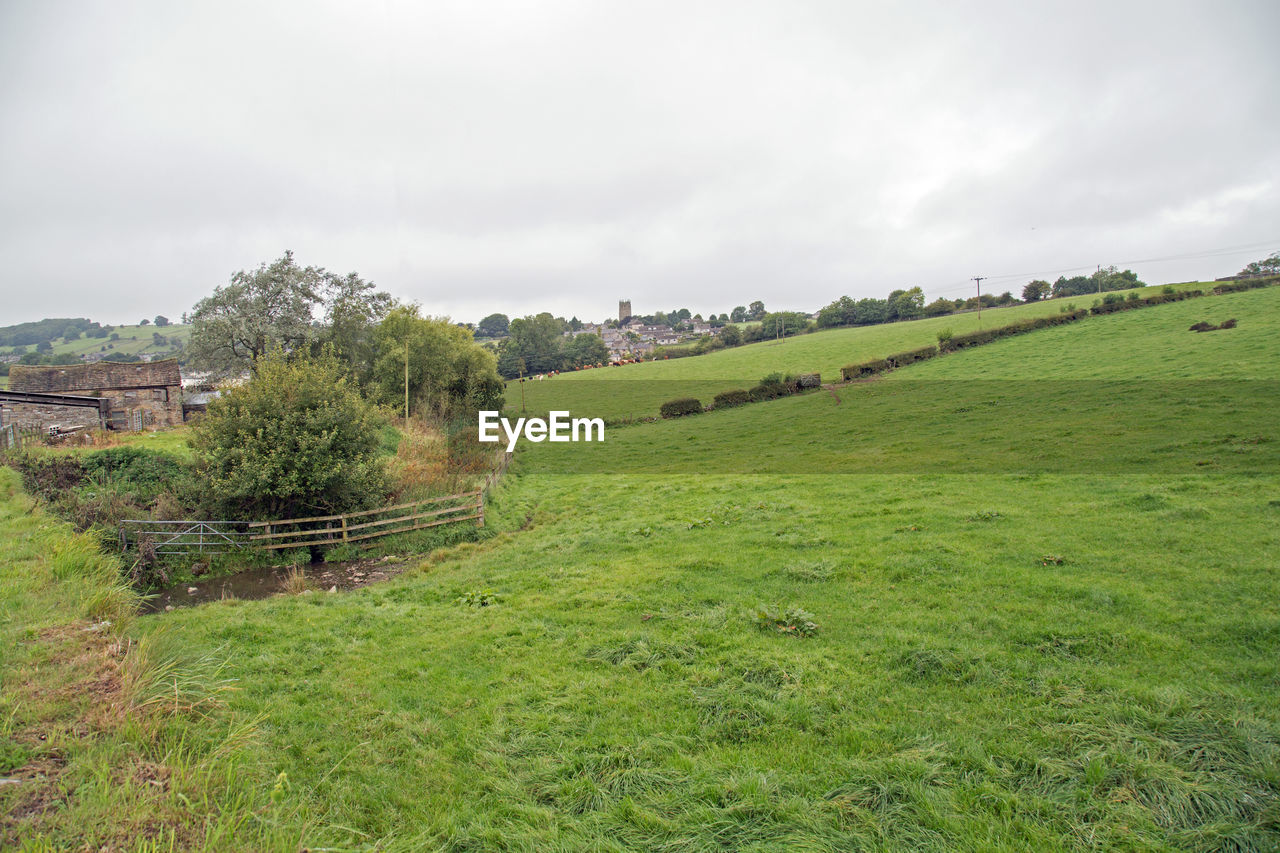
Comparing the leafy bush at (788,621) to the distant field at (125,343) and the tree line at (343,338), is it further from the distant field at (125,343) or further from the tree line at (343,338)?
the distant field at (125,343)

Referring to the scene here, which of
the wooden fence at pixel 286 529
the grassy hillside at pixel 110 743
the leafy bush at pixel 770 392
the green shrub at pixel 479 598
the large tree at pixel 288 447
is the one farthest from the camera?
the leafy bush at pixel 770 392

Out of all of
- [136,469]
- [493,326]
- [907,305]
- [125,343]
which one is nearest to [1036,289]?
[907,305]

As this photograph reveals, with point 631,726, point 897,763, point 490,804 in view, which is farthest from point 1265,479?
point 490,804

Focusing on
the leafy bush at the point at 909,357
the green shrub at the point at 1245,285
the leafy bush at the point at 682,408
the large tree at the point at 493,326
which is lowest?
the leafy bush at the point at 682,408

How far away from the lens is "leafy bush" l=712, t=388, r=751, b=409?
39.1 metres

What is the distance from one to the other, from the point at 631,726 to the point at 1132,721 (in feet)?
15.9

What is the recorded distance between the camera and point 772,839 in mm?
4496

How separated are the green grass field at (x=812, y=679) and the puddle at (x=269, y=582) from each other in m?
1.62

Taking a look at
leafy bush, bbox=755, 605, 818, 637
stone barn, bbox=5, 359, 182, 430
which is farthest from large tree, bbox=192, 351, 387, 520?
stone barn, bbox=5, 359, 182, 430

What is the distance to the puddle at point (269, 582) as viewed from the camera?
14203 mm

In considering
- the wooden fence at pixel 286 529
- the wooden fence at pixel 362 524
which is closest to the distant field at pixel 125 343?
the wooden fence at pixel 286 529

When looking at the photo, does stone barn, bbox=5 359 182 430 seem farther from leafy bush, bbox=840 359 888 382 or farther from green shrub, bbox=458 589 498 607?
leafy bush, bbox=840 359 888 382

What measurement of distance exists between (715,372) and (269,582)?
140 feet

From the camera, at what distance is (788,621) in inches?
333
